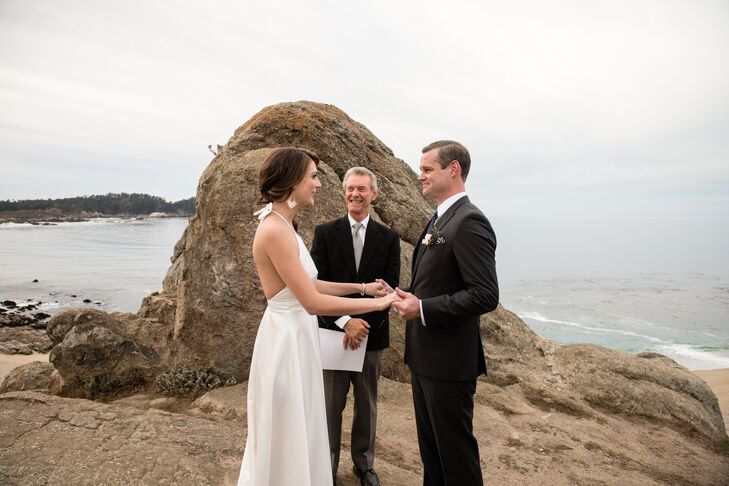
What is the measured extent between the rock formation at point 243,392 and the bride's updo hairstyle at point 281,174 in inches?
108

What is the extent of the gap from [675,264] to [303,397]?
89061mm

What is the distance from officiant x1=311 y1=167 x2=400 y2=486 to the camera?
4.39 m

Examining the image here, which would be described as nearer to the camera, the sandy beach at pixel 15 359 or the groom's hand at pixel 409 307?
the groom's hand at pixel 409 307

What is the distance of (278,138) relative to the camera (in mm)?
8672

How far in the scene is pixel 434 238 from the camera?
3.48 metres

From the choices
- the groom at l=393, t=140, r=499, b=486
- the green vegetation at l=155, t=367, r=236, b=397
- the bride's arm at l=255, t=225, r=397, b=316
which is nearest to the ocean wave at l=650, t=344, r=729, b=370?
the green vegetation at l=155, t=367, r=236, b=397

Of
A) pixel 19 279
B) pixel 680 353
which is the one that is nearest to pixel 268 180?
pixel 680 353

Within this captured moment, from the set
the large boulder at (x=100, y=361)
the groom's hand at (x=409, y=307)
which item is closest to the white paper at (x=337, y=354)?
the groom's hand at (x=409, y=307)

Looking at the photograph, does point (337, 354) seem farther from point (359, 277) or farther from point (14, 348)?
point (14, 348)

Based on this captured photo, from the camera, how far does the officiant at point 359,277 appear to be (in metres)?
4.39

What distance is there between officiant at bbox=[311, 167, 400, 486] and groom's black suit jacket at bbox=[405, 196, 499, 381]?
92 centimetres

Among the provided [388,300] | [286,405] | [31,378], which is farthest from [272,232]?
[31,378]

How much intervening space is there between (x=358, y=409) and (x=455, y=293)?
1955mm

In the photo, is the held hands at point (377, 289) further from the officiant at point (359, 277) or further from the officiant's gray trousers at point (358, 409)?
the officiant's gray trousers at point (358, 409)
